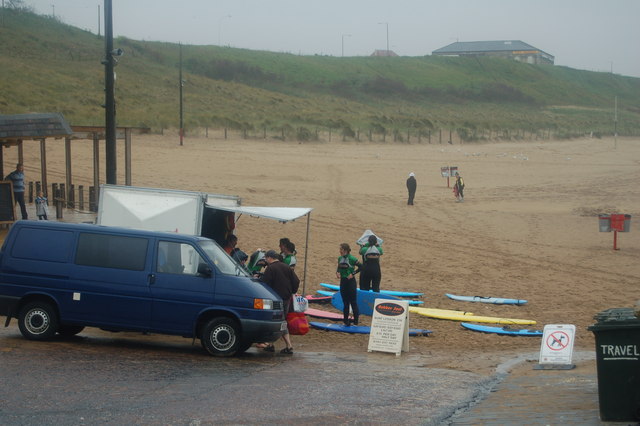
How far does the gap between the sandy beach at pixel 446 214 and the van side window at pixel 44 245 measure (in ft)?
12.7

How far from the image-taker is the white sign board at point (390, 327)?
13.0 m

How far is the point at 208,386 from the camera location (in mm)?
9641

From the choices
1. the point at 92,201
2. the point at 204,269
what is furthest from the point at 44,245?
the point at 92,201

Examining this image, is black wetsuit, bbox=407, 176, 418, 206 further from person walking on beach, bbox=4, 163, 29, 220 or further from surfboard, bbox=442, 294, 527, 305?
person walking on beach, bbox=4, 163, 29, 220

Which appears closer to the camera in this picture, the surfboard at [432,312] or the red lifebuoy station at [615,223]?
the surfboard at [432,312]

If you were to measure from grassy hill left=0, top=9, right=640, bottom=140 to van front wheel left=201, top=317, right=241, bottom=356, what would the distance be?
41.6 m

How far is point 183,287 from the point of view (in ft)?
39.3

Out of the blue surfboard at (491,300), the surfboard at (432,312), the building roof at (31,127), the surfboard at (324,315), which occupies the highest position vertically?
the building roof at (31,127)

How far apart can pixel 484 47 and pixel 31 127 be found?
171m

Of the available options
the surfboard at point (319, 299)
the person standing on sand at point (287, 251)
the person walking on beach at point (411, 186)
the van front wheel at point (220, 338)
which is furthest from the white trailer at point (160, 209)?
the person walking on beach at point (411, 186)

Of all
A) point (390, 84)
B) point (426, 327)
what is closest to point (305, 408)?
point (426, 327)

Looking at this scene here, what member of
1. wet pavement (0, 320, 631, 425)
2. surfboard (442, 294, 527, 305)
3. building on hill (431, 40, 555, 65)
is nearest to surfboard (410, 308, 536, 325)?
surfboard (442, 294, 527, 305)

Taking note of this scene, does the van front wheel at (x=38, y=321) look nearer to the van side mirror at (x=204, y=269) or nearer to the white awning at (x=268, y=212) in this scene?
the van side mirror at (x=204, y=269)

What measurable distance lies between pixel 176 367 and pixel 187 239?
2106mm
